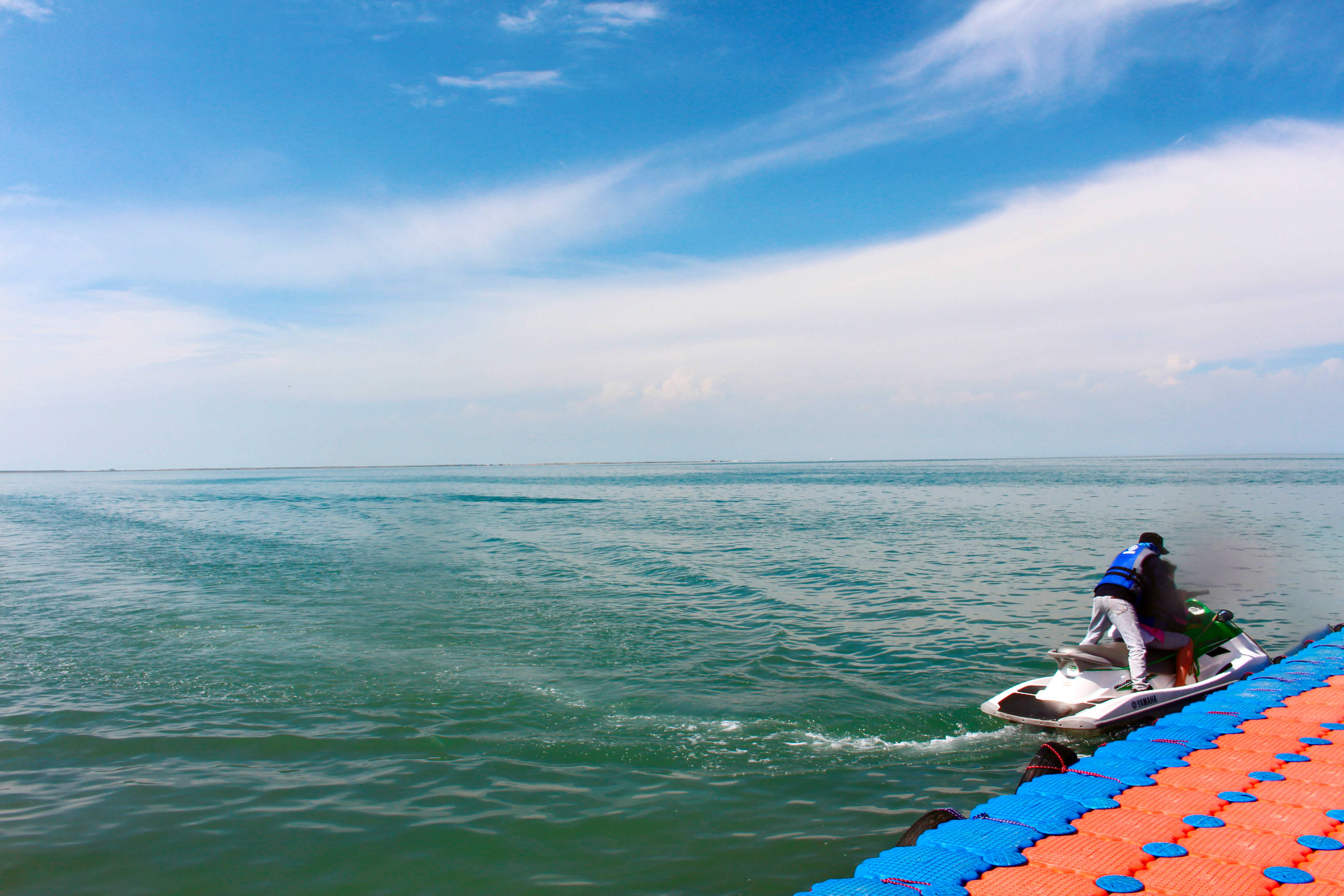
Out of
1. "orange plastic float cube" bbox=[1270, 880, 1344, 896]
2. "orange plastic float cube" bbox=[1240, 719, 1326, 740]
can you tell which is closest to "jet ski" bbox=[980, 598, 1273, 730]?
"orange plastic float cube" bbox=[1240, 719, 1326, 740]

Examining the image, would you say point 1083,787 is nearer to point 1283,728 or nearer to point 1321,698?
point 1283,728

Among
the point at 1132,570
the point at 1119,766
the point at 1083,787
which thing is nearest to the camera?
the point at 1083,787

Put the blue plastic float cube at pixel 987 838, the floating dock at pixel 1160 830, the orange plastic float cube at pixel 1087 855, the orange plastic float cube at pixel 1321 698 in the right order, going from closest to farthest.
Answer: the floating dock at pixel 1160 830 < the orange plastic float cube at pixel 1087 855 < the blue plastic float cube at pixel 987 838 < the orange plastic float cube at pixel 1321 698

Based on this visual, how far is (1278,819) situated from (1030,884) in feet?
8.20

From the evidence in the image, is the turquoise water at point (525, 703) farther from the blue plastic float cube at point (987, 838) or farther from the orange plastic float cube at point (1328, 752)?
the orange plastic float cube at point (1328, 752)

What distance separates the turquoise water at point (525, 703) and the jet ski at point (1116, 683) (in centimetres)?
45

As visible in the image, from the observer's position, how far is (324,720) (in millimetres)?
10734

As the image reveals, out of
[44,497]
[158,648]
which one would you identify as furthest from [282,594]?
[44,497]

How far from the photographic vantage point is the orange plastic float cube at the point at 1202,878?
4812 millimetres

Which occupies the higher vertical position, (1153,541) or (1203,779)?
(1153,541)

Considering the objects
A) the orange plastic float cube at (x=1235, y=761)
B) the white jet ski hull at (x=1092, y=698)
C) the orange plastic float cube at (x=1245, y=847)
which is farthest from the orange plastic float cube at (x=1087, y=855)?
the white jet ski hull at (x=1092, y=698)

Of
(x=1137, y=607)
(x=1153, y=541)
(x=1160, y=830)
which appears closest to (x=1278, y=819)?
(x=1160, y=830)

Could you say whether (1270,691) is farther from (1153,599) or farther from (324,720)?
(324,720)

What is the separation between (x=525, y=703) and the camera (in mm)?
11641
